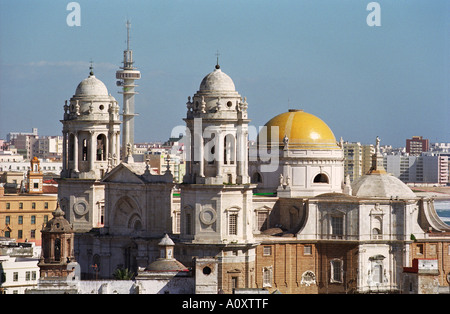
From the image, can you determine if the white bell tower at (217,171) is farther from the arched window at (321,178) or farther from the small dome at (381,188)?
the arched window at (321,178)

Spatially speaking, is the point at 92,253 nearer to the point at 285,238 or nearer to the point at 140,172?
the point at 140,172

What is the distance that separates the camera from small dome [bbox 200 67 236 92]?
92500mm

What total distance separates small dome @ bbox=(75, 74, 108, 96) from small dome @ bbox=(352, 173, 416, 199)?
19.0 m

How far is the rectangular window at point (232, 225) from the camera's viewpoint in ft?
301

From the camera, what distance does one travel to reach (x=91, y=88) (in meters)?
104

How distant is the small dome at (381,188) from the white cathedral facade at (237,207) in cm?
10

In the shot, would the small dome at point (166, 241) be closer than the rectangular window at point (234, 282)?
Yes

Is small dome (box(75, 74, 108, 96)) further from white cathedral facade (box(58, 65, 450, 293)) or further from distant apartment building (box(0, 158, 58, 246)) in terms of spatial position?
distant apartment building (box(0, 158, 58, 246))

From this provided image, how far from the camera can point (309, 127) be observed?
107 metres

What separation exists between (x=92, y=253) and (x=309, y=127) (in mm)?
18279

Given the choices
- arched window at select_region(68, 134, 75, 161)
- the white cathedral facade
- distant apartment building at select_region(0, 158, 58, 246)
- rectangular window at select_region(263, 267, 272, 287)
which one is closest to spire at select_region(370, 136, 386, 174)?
the white cathedral facade

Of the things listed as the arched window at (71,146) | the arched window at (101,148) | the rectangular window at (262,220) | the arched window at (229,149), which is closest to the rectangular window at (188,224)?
the arched window at (229,149)
